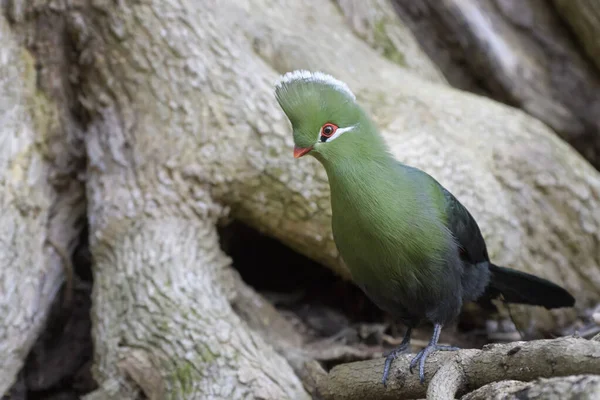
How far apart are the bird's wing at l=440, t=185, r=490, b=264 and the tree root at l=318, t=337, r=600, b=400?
464 millimetres

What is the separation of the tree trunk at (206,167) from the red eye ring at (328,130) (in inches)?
40.4

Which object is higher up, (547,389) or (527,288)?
(547,389)

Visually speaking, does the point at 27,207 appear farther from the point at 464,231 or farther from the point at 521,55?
the point at 521,55

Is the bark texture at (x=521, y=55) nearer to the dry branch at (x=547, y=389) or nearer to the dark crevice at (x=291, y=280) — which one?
the dark crevice at (x=291, y=280)

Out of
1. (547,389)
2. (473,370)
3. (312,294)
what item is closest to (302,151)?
(473,370)

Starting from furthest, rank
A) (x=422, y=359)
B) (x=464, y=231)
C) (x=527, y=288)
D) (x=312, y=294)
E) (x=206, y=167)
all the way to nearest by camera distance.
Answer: (x=312, y=294), (x=206, y=167), (x=527, y=288), (x=464, y=231), (x=422, y=359)

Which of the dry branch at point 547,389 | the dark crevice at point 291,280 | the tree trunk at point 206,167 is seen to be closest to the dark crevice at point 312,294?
the dark crevice at point 291,280

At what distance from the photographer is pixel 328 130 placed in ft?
7.50

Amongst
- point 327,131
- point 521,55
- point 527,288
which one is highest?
point 521,55

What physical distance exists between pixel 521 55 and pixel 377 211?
9.35 ft

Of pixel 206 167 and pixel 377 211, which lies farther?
pixel 206 167

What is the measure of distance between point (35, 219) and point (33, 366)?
826 mm

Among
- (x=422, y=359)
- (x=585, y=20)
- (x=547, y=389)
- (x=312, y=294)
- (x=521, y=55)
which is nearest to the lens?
(x=547, y=389)

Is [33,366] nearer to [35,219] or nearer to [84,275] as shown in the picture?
[84,275]
